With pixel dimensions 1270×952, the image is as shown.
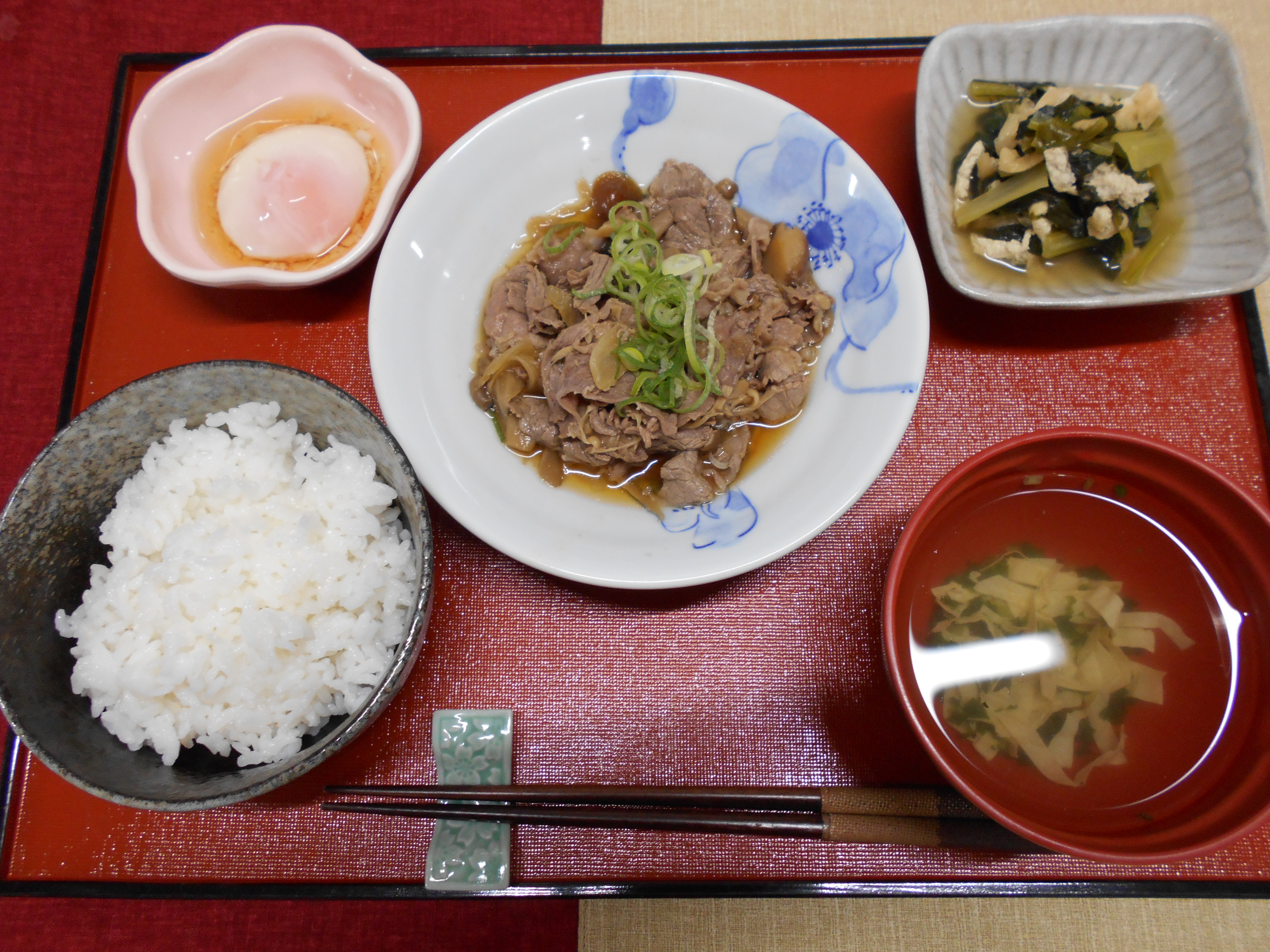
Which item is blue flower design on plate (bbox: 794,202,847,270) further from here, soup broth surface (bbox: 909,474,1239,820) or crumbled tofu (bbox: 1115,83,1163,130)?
crumbled tofu (bbox: 1115,83,1163,130)

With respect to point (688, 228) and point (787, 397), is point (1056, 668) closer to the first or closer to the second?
point (787, 397)

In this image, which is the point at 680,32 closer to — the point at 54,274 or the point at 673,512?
the point at 673,512

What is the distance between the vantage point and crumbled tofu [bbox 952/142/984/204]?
2.25 metres

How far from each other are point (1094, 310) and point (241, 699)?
106 inches

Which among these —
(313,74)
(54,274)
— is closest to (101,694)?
(54,274)

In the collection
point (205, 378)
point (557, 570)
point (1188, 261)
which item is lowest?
point (557, 570)

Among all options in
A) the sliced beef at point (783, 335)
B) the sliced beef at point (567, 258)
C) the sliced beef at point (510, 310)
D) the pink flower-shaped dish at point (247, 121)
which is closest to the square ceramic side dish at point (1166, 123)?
the sliced beef at point (783, 335)

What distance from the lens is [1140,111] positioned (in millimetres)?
2217

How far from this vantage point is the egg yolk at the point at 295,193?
239cm

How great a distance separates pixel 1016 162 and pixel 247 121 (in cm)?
262

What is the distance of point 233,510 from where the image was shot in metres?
1.87

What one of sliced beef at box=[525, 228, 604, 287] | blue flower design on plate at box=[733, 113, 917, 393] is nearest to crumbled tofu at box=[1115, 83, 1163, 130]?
blue flower design on plate at box=[733, 113, 917, 393]

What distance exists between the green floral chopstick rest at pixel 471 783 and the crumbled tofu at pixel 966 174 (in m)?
2.12

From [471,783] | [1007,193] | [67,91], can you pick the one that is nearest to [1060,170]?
[1007,193]
